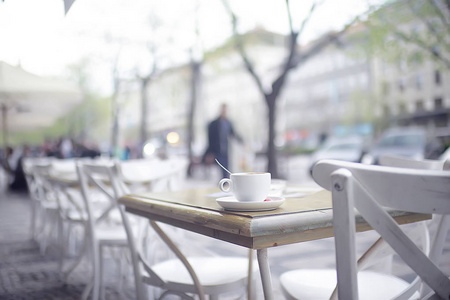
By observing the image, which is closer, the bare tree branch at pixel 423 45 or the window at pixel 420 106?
the bare tree branch at pixel 423 45

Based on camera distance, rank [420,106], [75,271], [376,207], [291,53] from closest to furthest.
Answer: [376,207], [75,271], [291,53], [420,106]

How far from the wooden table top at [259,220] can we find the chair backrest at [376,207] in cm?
22

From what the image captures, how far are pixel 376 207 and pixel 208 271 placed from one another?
1141 mm

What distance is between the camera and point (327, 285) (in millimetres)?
1680

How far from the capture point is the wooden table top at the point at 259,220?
1148 mm

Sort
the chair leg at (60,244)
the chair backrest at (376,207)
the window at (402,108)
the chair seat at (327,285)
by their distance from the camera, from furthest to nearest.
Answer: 1. the window at (402,108)
2. the chair leg at (60,244)
3. the chair seat at (327,285)
4. the chair backrest at (376,207)

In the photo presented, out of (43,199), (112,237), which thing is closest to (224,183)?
(112,237)

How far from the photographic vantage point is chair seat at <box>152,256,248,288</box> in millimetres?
1801

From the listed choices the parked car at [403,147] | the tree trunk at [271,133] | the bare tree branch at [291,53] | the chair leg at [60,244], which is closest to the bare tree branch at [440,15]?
the parked car at [403,147]

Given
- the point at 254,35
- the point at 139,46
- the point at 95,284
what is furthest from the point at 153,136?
the point at 95,284

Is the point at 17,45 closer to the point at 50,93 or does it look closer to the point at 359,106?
the point at 50,93

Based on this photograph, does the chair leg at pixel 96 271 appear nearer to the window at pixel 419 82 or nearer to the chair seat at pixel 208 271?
the chair seat at pixel 208 271

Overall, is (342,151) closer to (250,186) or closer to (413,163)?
(413,163)

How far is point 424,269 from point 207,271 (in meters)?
1.15
